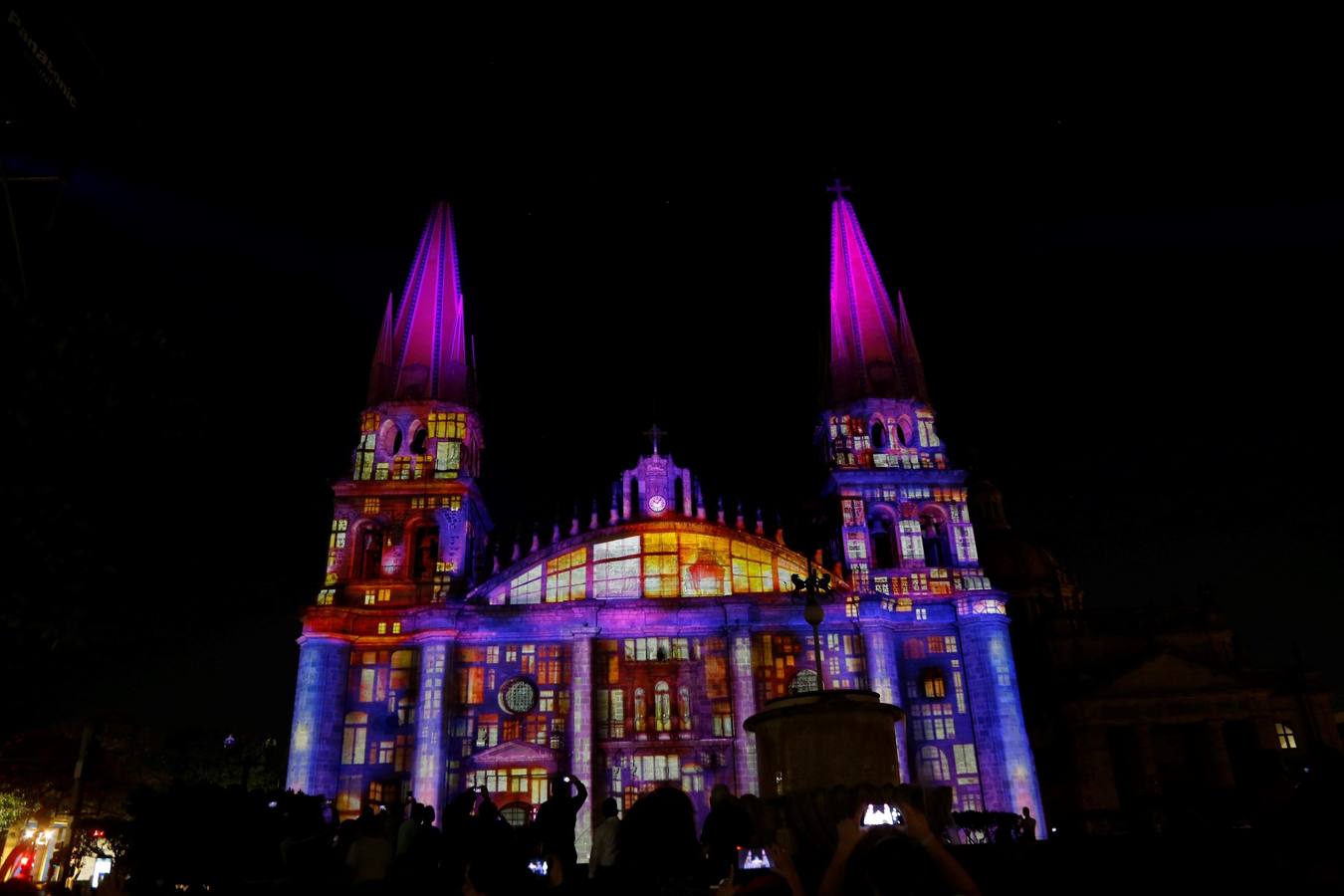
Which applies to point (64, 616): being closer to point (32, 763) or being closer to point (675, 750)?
point (675, 750)

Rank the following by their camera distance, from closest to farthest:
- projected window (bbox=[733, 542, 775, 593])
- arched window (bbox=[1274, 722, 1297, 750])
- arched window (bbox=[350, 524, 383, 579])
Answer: arched window (bbox=[350, 524, 383, 579]) → projected window (bbox=[733, 542, 775, 593]) → arched window (bbox=[1274, 722, 1297, 750])

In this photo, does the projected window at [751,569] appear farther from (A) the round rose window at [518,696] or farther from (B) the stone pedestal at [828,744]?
(B) the stone pedestal at [828,744]

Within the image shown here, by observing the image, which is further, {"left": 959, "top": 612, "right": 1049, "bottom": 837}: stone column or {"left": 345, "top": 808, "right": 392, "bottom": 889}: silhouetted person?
{"left": 959, "top": 612, "right": 1049, "bottom": 837}: stone column

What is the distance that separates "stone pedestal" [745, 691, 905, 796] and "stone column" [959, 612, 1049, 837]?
81.6ft

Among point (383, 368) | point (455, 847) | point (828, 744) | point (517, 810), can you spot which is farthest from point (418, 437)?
point (455, 847)

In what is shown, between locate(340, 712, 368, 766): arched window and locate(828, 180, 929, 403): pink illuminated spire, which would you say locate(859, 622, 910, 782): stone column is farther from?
locate(340, 712, 368, 766): arched window

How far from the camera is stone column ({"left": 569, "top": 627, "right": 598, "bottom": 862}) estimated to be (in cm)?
3787

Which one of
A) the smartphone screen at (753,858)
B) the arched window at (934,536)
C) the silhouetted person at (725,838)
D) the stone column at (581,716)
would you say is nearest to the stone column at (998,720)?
the arched window at (934,536)

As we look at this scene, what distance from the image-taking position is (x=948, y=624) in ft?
139

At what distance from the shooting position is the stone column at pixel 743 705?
127 feet

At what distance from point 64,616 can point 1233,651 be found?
2178 inches

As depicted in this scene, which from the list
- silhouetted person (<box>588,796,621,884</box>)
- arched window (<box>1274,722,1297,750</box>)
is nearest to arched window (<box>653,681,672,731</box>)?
arched window (<box>1274,722,1297,750</box>)

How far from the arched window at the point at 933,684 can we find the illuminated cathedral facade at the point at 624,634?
0.11 metres

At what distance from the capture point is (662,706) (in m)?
40.7
